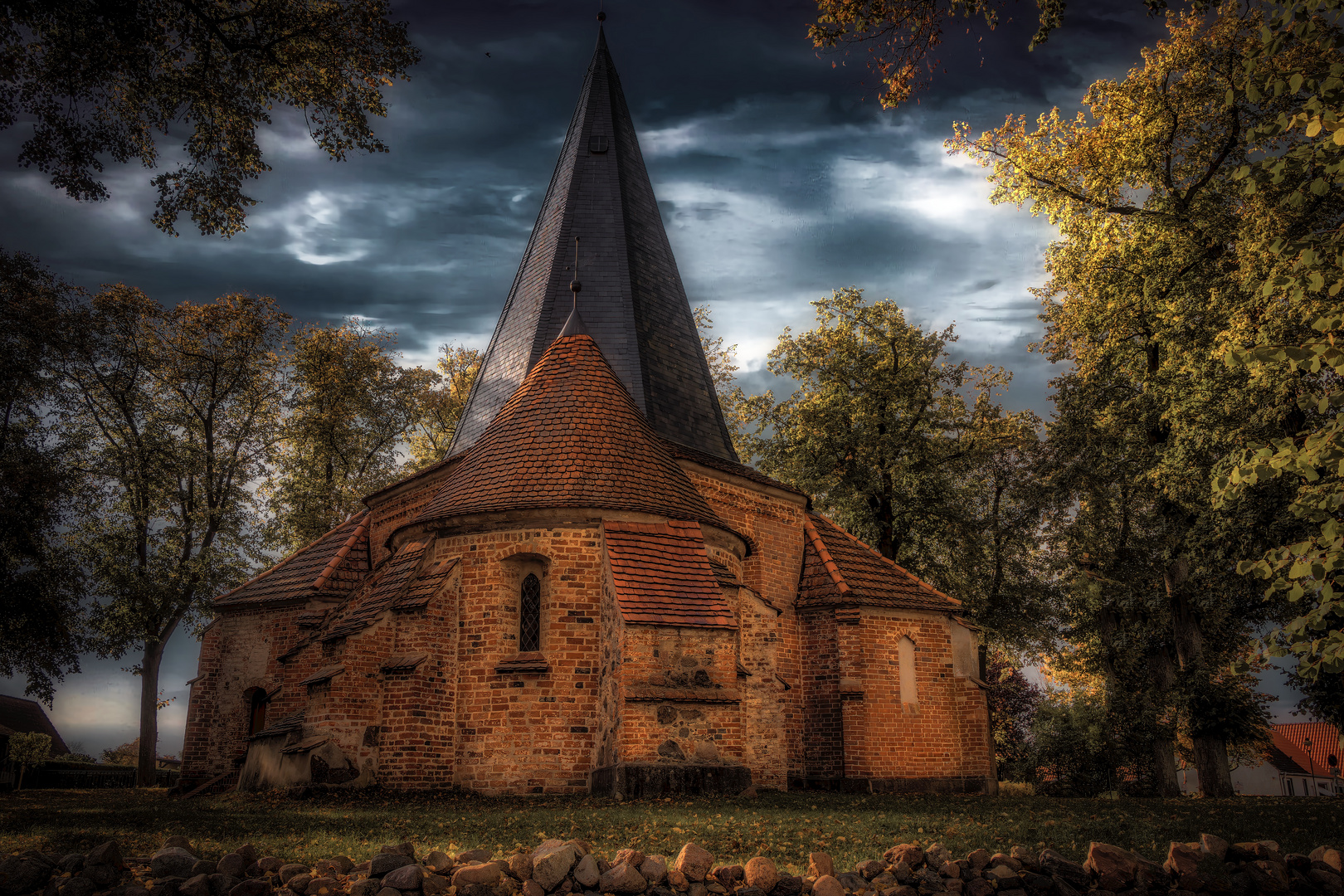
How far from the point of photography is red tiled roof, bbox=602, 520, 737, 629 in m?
12.9

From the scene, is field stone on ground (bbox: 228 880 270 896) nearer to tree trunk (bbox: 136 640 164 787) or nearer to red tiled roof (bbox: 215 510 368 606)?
red tiled roof (bbox: 215 510 368 606)

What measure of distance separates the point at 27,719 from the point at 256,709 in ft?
77.8

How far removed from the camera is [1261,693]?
18156 mm

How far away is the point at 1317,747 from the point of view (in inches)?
1626

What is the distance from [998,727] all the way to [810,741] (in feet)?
72.1

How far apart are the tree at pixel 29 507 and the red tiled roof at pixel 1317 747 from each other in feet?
154

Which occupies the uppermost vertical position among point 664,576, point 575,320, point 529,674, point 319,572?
point 575,320

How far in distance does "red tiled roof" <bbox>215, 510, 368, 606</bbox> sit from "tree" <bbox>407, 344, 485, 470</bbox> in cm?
1058

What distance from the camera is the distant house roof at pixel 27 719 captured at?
33.8 meters

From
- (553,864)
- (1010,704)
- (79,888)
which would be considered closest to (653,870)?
(553,864)

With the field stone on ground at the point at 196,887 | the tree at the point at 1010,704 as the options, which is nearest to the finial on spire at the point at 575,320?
the field stone on ground at the point at 196,887

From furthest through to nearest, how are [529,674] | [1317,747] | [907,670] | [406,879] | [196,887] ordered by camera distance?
[1317,747] < [907,670] < [529,674] < [406,879] < [196,887]

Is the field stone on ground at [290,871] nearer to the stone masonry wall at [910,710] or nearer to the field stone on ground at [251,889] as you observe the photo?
the field stone on ground at [251,889]

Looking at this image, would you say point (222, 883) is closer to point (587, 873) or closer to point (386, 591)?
point (587, 873)
